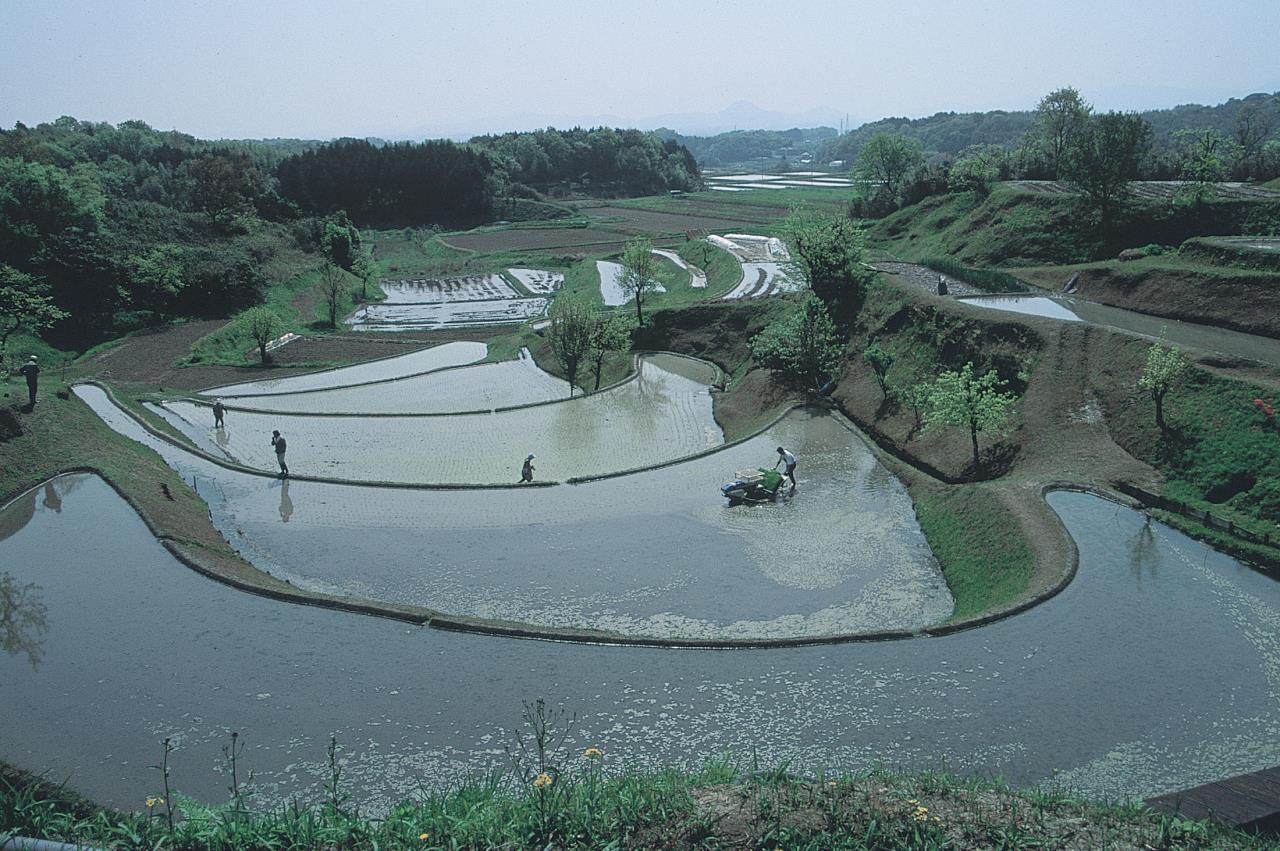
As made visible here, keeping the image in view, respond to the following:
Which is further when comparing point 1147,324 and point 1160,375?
point 1147,324

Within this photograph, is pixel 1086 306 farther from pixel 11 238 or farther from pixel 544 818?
pixel 11 238

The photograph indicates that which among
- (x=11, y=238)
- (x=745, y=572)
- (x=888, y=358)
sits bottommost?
(x=745, y=572)

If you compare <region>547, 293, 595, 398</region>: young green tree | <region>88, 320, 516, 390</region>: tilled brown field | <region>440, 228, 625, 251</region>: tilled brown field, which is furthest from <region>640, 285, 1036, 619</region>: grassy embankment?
<region>440, 228, 625, 251</region>: tilled brown field

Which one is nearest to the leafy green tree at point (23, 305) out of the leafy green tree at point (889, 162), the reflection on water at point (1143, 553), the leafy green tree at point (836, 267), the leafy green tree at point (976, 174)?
the leafy green tree at point (836, 267)

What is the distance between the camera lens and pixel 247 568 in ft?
69.2

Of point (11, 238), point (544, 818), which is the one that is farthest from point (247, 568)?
point (11, 238)

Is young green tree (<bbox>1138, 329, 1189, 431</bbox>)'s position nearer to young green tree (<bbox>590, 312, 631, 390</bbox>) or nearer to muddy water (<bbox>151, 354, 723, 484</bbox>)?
muddy water (<bbox>151, 354, 723, 484</bbox>)

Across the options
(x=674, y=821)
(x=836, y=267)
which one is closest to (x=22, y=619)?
(x=674, y=821)

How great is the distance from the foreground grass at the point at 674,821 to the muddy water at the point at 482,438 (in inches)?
714

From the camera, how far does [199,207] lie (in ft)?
284

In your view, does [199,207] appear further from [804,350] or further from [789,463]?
[789,463]

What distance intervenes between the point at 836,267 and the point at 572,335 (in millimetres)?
13816

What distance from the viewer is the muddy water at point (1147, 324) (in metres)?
29.0

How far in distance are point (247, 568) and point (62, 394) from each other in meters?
15.3
